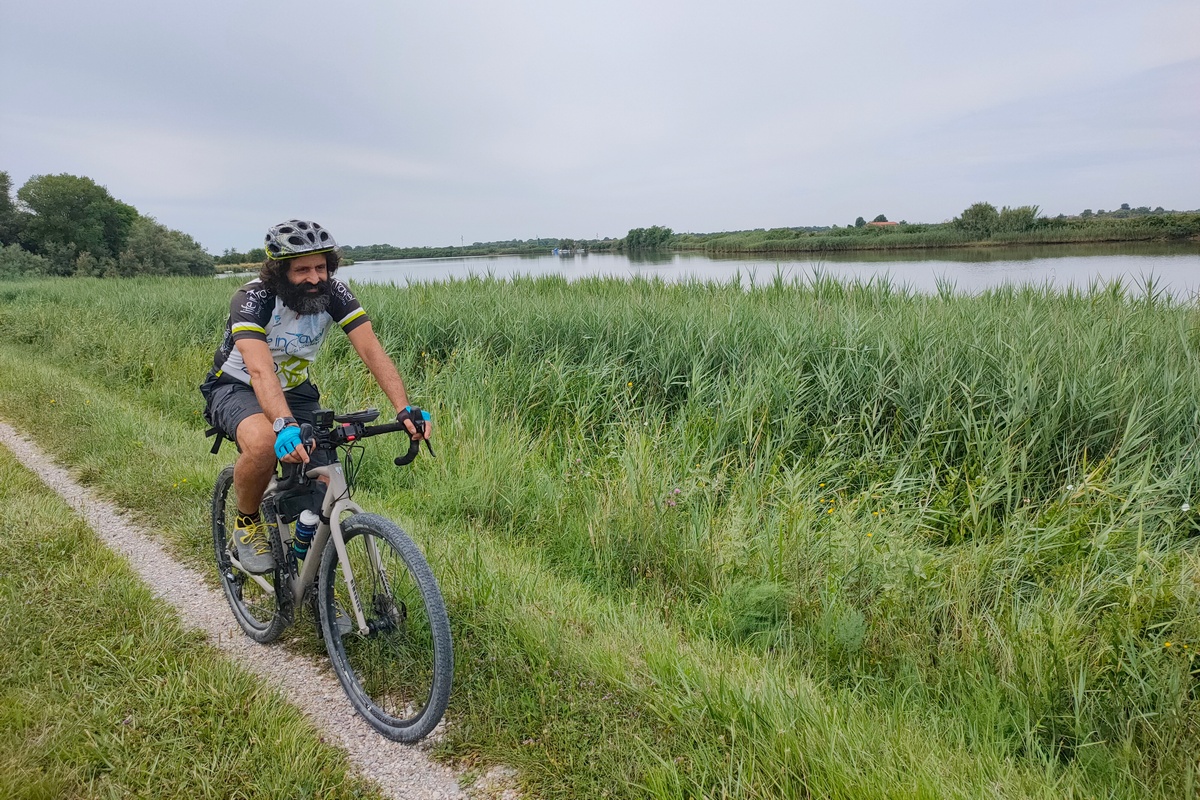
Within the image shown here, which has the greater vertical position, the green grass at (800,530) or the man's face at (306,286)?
the man's face at (306,286)

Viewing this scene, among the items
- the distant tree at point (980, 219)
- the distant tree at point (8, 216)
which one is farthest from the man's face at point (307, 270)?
the distant tree at point (8, 216)

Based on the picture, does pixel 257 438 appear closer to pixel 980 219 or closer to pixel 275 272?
pixel 275 272

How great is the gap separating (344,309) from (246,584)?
175 cm

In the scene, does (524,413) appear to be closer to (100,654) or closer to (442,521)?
(442,521)

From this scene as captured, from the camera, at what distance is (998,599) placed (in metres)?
3.14

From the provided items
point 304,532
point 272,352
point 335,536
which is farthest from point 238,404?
point 335,536

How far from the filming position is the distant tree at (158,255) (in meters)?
46.9

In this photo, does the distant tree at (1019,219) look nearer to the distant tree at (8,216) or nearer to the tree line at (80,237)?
the tree line at (80,237)

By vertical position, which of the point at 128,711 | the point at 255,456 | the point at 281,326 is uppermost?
the point at 281,326

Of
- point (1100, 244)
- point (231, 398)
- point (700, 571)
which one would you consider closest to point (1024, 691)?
point (700, 571)

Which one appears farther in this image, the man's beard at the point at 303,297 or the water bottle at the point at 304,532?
the man's beard at the point at 303,297

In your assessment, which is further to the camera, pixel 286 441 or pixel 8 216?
pixel 8 216

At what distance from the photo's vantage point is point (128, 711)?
2.64 meters

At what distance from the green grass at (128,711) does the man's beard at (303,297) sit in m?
1.69
